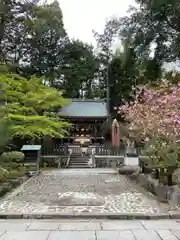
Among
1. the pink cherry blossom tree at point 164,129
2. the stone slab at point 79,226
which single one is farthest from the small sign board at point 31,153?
the stone slab at point 79,226

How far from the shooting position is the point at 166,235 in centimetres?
451

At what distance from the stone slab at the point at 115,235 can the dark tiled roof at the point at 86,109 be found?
1984 centimetres

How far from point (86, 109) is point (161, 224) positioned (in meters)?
21.3

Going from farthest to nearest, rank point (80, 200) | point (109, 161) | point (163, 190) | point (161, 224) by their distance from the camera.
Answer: point (109, 161) → point (163, 190) → point (80, 200) → point (161, 224)

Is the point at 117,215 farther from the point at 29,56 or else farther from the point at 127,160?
the point at 29,56

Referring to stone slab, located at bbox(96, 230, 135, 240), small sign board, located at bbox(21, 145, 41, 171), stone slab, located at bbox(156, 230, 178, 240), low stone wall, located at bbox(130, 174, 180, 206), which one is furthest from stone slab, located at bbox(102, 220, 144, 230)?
small sign board, located at bbox(21, 145, 41, 171)

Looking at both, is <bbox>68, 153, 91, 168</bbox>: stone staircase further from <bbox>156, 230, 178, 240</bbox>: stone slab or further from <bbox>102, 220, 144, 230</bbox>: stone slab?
<bbox>156, 230, 178, 240</bbox>: stone slab

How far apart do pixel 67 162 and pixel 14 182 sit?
26.7 feet

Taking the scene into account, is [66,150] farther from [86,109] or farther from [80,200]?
[80,200]

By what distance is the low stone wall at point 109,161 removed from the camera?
18.1 meters

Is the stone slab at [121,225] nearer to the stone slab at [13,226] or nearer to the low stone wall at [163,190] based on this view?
the stone slab at [13,226]

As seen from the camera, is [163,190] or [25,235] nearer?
[25,235]

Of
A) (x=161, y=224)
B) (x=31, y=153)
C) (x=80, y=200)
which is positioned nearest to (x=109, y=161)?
(x=31, y=153)

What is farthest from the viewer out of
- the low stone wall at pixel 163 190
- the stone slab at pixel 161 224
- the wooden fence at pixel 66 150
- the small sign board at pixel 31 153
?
the wooden fence at pixel 66 150
